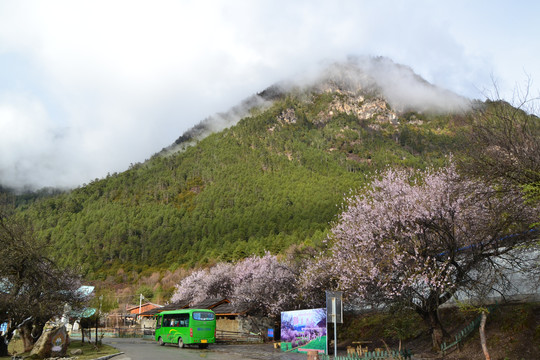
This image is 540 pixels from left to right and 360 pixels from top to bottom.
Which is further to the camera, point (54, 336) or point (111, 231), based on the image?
point (111, 231)

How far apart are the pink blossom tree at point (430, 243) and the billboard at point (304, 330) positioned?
4620 millimetres

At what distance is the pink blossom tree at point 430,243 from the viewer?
17.9m

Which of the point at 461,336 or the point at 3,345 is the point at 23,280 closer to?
the point at 3,345

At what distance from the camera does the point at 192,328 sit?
33094 mm

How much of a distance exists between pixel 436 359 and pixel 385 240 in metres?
6.01

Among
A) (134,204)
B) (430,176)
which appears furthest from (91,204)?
(430,176)

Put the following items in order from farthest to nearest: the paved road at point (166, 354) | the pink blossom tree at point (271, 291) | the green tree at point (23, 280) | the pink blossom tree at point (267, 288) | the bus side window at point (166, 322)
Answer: the pink blossom tree at point (267, 288), the pink blossom tree at point (271, 291), the bus side window at point (166, 322), the paved road at point (166, 354), the green tree at point (23, 280)

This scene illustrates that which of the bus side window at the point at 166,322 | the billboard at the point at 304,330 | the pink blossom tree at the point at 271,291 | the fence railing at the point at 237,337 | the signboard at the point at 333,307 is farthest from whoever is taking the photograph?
the fence railing at the point at 237,337

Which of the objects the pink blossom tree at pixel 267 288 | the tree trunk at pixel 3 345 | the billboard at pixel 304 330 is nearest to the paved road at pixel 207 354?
the billboard at pixel 304 330

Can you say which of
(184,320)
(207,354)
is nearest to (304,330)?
(207,354)

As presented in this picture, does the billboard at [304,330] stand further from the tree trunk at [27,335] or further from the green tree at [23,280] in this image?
the tree trunk at [27,335]

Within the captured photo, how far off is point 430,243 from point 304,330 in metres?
10.5

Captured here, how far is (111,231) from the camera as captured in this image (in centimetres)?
16262

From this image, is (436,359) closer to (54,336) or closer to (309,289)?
(309,289)
